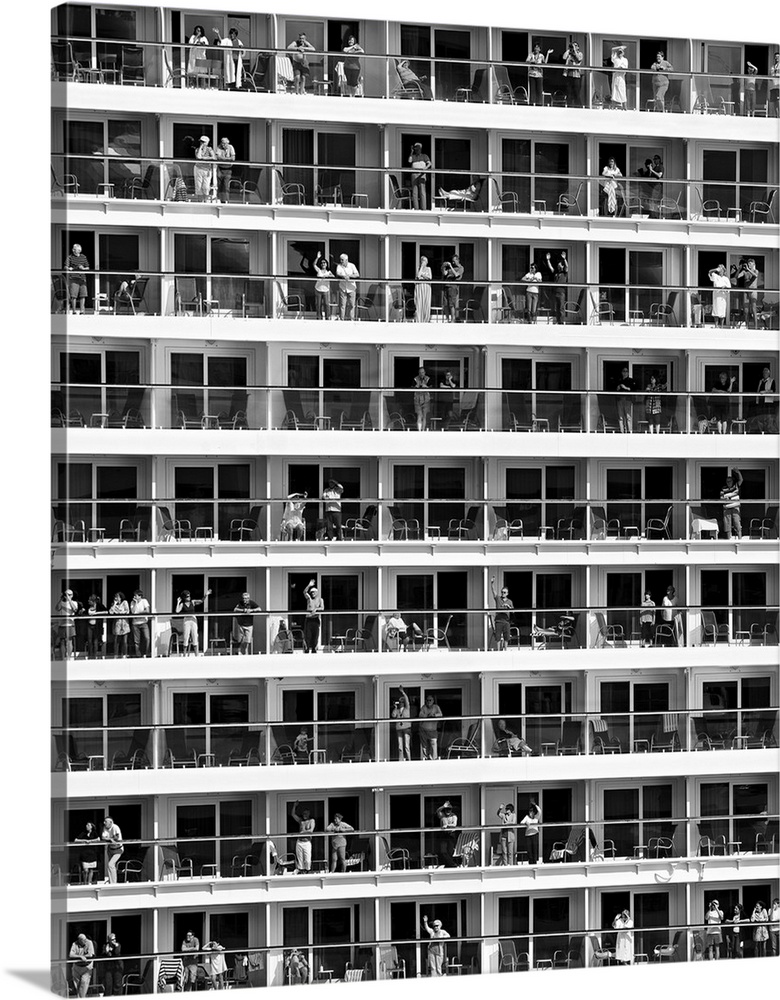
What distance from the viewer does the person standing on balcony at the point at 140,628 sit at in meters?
20.2

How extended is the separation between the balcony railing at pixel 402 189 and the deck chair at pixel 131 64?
797 mm

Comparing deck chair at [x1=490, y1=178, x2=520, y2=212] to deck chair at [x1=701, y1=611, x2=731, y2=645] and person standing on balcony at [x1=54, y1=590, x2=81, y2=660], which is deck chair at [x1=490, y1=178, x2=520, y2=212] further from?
person standing on balcony at [x1=54, y1=590, x2=81, y2=660]

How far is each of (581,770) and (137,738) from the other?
4771 millimetres

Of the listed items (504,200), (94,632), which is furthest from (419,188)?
(94,632)

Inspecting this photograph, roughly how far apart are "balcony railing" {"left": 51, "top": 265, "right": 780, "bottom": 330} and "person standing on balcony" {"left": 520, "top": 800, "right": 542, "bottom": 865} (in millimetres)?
5346

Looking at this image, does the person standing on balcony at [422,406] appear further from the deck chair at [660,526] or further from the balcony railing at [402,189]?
the deck chair at [660,526]

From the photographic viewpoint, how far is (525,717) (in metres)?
21.0

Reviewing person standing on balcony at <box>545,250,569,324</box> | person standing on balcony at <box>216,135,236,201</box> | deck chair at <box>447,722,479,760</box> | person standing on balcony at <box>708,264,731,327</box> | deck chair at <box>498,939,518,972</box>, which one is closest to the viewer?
person standing on balcony at <box>216,135,236,201</box>

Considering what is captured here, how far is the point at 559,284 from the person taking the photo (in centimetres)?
2130

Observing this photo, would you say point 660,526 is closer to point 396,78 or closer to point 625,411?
point 625,411

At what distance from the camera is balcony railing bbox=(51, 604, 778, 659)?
20125 mm

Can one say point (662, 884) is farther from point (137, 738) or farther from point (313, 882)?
point (137, 738)

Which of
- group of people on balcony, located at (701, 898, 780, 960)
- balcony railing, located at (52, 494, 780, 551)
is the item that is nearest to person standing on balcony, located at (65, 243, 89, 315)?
balcony railing, located at (52, 494, 780, 551)

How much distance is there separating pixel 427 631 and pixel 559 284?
4075 millimetres
